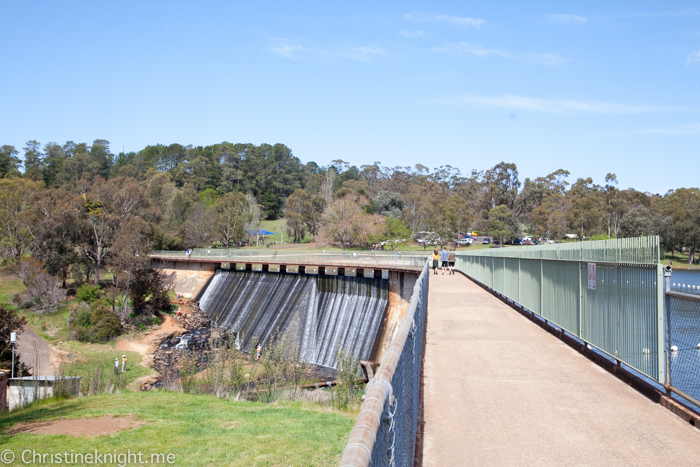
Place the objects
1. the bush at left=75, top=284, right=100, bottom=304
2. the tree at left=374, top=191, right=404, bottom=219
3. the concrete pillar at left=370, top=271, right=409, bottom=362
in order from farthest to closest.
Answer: the tree at left=374, top=191, right=404, bottom=219
the bush at left=75, top=284, right=100, bottom=304
the concrete pillar at left=370, top=271, right=409, bottom=362

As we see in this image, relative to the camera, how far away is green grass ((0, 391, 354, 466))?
8.91m

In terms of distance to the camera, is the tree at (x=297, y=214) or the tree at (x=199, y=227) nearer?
the tree at (x=199, y=227)

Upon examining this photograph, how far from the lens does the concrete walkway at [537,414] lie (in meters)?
5.25

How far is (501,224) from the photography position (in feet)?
309

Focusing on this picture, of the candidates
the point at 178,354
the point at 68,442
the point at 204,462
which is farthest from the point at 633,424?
the point at 178,354

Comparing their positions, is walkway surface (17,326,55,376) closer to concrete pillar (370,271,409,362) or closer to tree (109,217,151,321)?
tree (109,217,151,321)

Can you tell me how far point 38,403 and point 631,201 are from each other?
105 m

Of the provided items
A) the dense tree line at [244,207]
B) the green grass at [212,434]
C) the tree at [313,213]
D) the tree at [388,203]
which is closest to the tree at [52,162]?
the dense tree line at [244,207]

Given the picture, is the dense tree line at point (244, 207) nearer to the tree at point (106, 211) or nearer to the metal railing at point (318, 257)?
the tree at point (106, 211)

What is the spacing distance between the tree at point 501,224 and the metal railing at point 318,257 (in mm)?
47677

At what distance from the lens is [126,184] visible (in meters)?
65.7

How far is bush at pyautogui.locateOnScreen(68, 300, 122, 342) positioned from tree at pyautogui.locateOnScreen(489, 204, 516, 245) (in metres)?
66.9

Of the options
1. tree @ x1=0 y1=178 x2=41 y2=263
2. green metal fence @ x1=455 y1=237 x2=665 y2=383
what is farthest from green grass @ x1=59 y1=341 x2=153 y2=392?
green metal fence @ x1=455 y1=237 x2=665 y2=383

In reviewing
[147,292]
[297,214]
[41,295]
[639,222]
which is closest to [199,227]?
[297,214]
